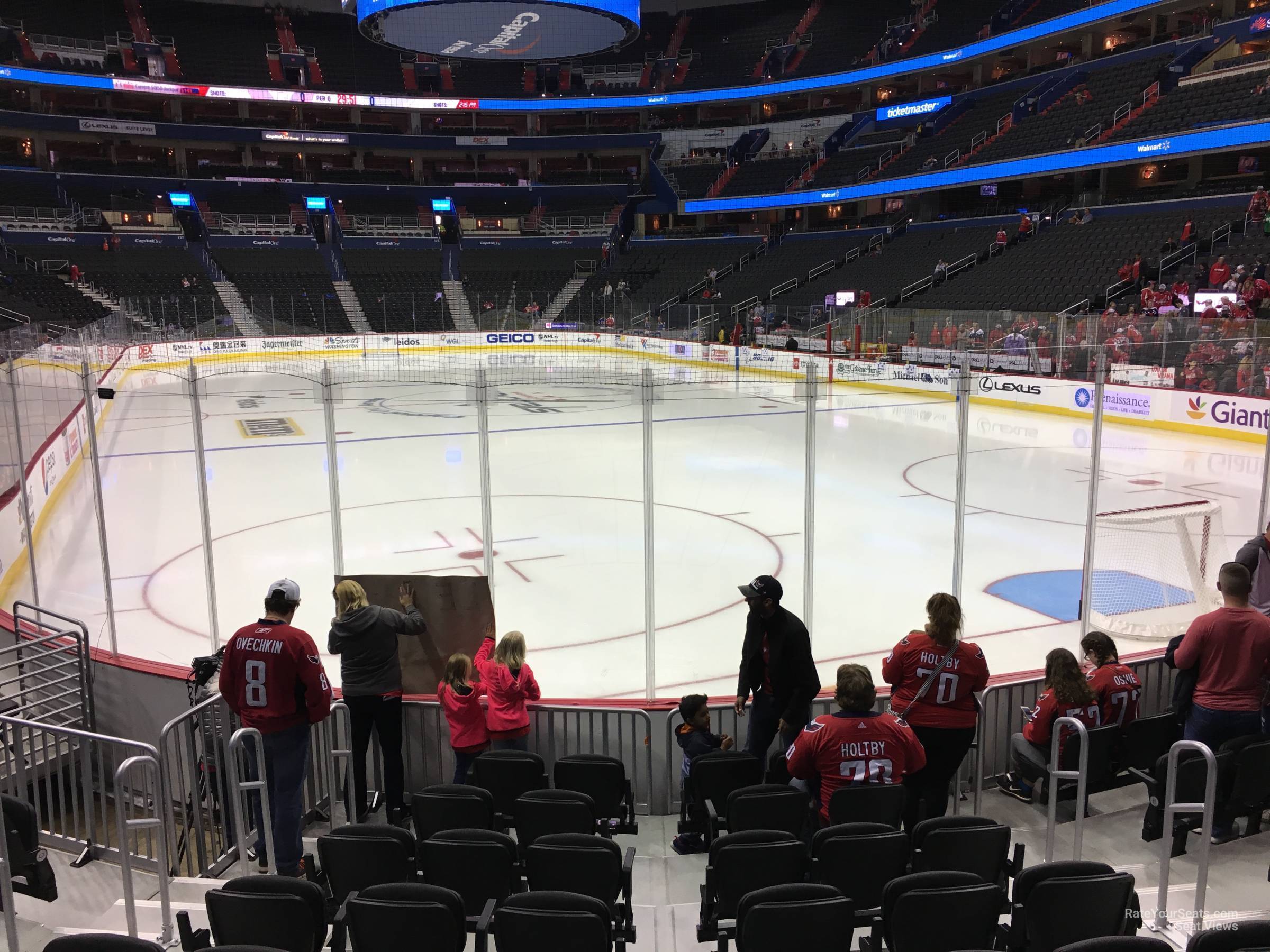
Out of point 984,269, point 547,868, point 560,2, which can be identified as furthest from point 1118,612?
point 984,269

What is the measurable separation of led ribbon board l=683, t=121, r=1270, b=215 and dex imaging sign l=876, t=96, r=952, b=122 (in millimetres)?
3755

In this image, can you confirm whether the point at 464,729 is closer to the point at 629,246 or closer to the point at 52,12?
the point at 629,246

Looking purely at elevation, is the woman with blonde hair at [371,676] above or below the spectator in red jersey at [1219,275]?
below

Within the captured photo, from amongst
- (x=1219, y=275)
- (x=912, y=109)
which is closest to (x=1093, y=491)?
(x=1219, y=275)

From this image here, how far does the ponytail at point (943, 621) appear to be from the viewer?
4832 millimetres

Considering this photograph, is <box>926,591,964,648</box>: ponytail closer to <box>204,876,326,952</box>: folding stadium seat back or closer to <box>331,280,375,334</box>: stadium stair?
<box>204,876,326,952</box>: folding stadium seat back

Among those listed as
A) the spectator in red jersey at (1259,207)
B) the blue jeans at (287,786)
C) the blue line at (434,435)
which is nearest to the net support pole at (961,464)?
the blue jeans at (287,786)

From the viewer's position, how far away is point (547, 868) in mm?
3586

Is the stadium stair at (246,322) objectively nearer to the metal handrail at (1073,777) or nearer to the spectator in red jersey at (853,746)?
the spectator in red jersey at (853,746)

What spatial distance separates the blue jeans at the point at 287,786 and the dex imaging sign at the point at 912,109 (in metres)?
41.7

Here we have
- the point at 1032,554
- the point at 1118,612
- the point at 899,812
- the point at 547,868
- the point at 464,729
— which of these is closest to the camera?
the point at 547,868

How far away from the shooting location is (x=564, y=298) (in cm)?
4259

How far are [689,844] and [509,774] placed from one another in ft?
3.19

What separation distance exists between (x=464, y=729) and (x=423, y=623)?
63 cm
